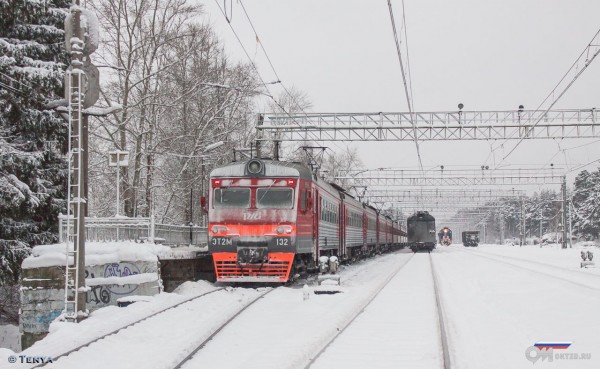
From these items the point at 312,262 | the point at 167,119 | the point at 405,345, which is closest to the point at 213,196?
the point at 312,262

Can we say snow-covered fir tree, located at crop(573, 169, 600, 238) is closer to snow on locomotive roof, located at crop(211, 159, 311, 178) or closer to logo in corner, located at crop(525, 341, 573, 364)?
snow on locomotive roof, located at crop(211, 159, 311, 178)

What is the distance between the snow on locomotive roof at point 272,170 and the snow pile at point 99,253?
3.07 m

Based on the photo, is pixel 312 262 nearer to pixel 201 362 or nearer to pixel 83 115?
pixel 83 115

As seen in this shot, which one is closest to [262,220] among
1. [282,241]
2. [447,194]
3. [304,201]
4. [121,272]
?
[282,241]

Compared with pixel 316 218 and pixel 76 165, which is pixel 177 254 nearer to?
pixel 316 218

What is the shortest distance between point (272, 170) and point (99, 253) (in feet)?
18.1

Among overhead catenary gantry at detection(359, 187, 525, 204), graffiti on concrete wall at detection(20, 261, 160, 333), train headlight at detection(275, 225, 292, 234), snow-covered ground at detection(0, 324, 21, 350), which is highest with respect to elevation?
Result: overhead catenary gantry at detection(359, 187, 525, 204)

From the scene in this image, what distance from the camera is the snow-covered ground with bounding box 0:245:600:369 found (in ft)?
26.8

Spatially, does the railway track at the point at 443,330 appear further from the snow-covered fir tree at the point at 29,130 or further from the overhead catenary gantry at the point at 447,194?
the overhead catenary gantry at the point at 447,194

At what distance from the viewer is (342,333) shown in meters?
10.0

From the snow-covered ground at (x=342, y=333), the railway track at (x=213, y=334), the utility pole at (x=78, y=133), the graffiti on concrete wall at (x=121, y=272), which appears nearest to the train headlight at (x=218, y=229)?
the snow-covered ground at (x=342, y=333)

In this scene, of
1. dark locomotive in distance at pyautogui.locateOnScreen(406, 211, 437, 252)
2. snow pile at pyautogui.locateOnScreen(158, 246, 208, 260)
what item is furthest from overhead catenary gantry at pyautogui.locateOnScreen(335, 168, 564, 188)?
snow pile at pyautogui.locateOnScreen(158, 246, 208, 260)

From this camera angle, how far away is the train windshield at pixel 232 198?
17.5m

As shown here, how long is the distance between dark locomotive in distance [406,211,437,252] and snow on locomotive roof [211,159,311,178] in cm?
3480
